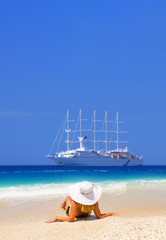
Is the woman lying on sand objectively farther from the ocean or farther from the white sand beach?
the ocean

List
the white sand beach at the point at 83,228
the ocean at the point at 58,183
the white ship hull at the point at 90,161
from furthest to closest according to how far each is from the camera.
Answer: the white ship hull at the point at 90,161 < the ocean at the point at 58,183 < the white sand beach at the point at 83,228

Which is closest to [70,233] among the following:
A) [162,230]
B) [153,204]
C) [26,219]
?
[162,230]

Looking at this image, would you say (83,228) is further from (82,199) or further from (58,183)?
(58,183)

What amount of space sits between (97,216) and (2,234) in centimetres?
150

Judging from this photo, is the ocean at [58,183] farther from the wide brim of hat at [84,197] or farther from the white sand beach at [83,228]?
the wide brim of hat at [84,197]

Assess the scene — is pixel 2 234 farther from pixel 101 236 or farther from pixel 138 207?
pixel 138 207

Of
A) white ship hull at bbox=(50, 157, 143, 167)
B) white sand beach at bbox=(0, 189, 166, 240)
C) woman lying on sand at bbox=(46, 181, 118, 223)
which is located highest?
white ship hull at bbox=(50, 157, 143, 167)

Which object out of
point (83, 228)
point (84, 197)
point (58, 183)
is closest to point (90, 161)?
point (58, 183)

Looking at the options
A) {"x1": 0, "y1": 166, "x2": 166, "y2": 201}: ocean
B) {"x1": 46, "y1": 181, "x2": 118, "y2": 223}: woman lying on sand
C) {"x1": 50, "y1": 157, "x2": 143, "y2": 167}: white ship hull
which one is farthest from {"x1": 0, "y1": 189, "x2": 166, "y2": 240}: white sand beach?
{"x1": 50, "y1": 157, "x2": 143, "y2": 167}: white ship hull

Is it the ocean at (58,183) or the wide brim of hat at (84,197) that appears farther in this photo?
the ocean at (58,183)

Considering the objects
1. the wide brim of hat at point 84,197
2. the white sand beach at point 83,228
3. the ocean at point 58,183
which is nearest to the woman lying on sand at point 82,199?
the wide brim of hat at point 84,197

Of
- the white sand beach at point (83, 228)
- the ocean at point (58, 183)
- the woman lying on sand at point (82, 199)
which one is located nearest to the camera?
the white sand beach at point (83, 228)

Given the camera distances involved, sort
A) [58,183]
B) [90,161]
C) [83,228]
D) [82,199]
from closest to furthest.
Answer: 1. [83,228]
2. [82,199]
3. [58,183]
4. [90,161]

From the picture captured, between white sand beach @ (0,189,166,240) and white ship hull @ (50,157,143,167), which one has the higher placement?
white ship hull @ (50,157,143,167)
